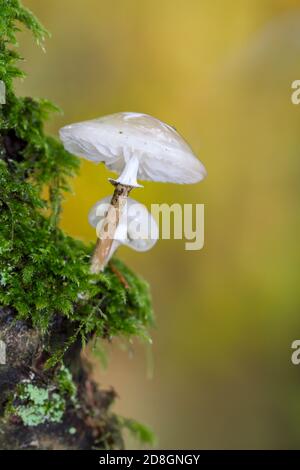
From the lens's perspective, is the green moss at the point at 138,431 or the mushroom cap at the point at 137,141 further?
the green moss at the point at 138,431

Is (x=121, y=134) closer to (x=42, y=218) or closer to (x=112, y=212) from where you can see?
(x=112, y=212)

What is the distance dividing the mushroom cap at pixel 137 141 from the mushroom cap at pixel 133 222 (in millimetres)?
183

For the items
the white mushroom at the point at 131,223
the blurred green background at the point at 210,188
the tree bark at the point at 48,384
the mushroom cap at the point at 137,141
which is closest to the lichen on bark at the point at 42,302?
the tree bark at the point at 48,384

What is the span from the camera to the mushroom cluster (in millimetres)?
1666

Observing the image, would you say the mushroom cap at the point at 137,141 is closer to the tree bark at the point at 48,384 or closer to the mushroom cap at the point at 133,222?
the mushroom cap at the point at 133,222

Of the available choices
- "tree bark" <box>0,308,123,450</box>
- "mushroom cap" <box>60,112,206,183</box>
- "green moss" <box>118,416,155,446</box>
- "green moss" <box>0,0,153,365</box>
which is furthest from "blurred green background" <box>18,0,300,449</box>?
"mushroom cap" <box>60,112,206,183</box>

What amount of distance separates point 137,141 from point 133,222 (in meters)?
0.38

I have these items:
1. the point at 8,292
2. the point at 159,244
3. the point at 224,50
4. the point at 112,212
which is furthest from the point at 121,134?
the point at 224,50

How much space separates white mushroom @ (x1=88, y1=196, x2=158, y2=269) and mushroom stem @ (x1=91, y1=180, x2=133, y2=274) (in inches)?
0.7

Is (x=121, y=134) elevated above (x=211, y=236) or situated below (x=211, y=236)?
below

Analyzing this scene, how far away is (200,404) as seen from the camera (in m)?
6.33

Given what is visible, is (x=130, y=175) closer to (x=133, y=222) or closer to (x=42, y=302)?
(x=133, y=222)

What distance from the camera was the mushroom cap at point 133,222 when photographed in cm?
189

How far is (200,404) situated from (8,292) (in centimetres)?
524
